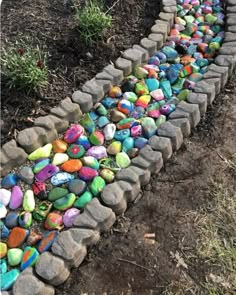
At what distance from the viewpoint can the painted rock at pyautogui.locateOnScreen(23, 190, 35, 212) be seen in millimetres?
2232

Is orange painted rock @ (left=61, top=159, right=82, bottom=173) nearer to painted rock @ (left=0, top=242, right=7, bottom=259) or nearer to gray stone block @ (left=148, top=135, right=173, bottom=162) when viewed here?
gray stone block @ (left=148, top=135, right=173, bottom=162)

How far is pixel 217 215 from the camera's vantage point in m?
2.22

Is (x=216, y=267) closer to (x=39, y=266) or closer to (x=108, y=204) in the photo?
(x=108, y=204)

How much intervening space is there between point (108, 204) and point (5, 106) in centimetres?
81

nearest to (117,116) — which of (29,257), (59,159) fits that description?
(59,159)

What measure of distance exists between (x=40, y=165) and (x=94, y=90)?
0.52m

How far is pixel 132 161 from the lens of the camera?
93.2 inches

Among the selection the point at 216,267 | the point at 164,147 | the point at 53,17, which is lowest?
the point at 216,267

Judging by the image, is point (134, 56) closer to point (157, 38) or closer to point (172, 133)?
point (157, 38)

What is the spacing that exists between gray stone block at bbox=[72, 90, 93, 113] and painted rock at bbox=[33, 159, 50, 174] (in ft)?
1.20

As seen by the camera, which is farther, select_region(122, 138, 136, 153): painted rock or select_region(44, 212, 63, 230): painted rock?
select_region(122, 138, 136, 153): painted rock

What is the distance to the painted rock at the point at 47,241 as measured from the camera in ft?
6.87

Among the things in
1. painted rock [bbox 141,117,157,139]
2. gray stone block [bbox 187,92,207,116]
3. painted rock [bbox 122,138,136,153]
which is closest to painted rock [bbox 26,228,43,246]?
painted rock [bbox 122,138,136,153]

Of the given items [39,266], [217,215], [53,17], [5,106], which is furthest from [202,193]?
[53,17]
